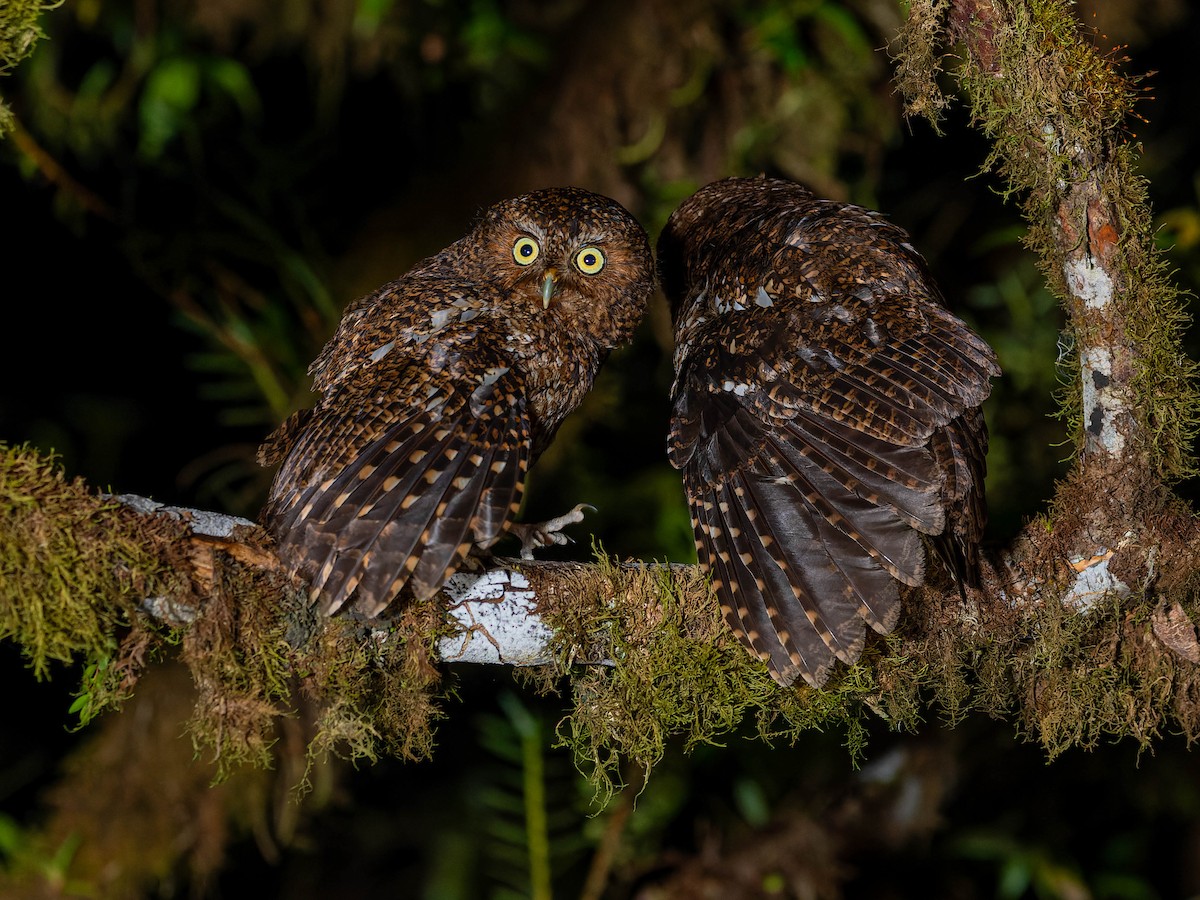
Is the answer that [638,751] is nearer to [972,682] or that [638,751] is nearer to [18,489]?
[972,682]

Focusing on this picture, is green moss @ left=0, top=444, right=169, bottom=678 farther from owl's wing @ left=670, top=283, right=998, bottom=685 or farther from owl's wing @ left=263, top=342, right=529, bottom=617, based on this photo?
owl's wing @ left=670, top=283, right=998, bottom=685

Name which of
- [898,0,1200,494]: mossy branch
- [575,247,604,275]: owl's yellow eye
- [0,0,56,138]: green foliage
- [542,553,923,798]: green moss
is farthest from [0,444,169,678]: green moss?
[898,0,1200,494]: mossy branch

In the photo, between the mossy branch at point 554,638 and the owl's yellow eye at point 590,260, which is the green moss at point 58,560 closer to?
the mossy branch at point 554,638

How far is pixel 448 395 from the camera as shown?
2.30m

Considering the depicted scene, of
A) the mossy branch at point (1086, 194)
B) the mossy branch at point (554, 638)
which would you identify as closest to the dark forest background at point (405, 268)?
the mossy branch at point (554, 638)

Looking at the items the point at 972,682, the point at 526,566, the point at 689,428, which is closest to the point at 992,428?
Result: the point at 972,682

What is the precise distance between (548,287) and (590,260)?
148 millimetres

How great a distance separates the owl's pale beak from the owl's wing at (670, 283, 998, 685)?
1.16 ft

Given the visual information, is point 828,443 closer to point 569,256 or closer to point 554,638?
point 554,638

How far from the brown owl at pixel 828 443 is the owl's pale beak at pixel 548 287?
33cm

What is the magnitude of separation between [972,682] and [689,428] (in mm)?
927

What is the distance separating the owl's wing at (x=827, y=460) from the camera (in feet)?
6.95

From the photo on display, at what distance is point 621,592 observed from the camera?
231 cm

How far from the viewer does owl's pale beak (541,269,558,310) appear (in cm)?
261
